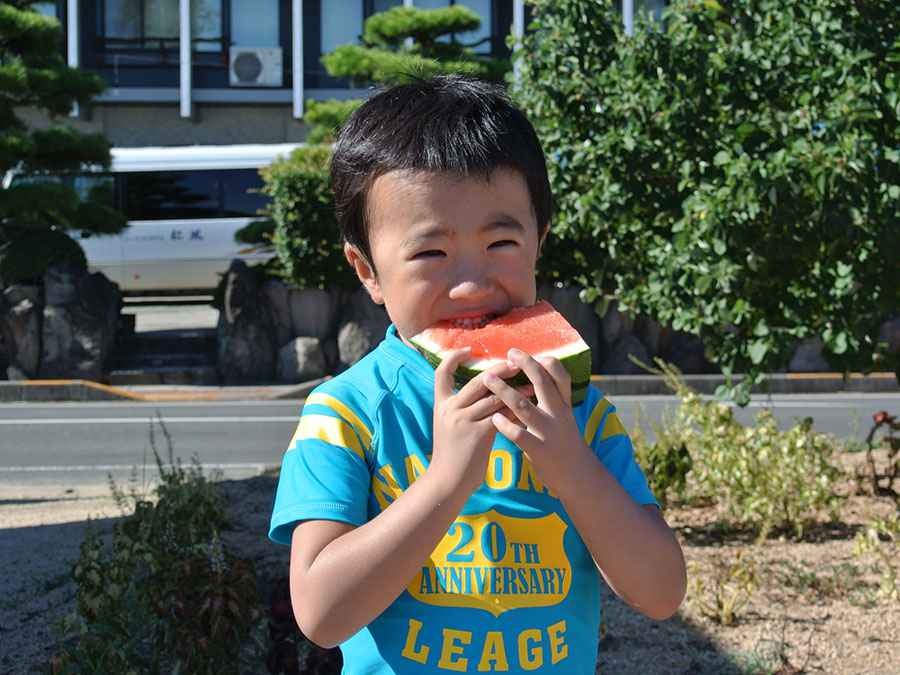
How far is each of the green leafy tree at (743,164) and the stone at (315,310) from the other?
877 centimetres

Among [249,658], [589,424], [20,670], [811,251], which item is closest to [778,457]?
[811,251]

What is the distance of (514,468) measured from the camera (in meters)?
1.74

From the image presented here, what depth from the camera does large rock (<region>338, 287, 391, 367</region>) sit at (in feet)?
50.5

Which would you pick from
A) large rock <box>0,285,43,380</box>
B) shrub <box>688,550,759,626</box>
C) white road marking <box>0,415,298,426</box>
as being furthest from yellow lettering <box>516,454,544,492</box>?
large rock <box>0,285,43,380</box>

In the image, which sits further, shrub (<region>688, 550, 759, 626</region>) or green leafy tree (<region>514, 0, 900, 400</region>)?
green leafy tree (<region>514, 0, 900, 400</region>)

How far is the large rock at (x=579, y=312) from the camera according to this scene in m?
15.3

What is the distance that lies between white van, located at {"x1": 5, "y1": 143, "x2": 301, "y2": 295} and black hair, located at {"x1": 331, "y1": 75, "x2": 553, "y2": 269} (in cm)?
1839

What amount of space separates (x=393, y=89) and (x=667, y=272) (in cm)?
418

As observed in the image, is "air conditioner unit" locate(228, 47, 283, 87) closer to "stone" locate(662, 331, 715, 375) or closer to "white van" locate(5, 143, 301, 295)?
"white van" locate(5, 143, 301, 295)

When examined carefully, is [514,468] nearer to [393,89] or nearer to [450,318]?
[450,318]

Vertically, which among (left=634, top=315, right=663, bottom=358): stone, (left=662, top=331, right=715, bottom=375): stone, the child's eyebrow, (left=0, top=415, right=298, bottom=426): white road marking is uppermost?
the child's eyebrow

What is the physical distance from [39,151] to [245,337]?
3700mm

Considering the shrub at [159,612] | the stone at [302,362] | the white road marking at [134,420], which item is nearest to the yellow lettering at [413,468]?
the shrub at [159,612]

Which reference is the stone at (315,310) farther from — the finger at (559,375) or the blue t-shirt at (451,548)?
the finger at (559,375)
